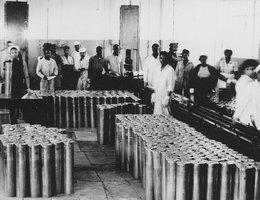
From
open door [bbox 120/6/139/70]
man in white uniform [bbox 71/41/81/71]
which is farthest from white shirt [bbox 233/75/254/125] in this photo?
man in white uniform [bbox 71/41/81/71]

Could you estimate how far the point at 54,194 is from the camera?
6895 millimetres

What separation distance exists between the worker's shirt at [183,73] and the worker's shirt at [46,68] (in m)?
3.86

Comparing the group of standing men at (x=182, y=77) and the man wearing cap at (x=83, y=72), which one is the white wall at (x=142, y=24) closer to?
the group of standing men at (x=182, y=77)

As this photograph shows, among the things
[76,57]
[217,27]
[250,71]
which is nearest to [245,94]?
[250,71]

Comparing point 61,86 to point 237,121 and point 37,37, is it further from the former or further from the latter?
point 237,121

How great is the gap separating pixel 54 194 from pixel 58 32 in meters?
12.6

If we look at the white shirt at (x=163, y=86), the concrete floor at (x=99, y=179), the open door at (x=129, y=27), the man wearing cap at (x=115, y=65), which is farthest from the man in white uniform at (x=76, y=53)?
the concrete floor at (x=99, y=179)

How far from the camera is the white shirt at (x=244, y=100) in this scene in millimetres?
8172

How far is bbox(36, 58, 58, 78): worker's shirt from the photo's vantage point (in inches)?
552

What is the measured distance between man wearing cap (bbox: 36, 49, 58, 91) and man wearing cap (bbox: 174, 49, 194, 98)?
12.4ft

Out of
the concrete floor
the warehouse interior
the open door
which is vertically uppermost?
the open door

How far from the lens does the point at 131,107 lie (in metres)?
10.7

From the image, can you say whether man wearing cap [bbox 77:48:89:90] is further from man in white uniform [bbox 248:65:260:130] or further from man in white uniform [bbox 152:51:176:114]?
man in white uniform [bbox 248:65:260:130]

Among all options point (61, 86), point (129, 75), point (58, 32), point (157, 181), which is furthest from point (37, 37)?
point (157, 181)
